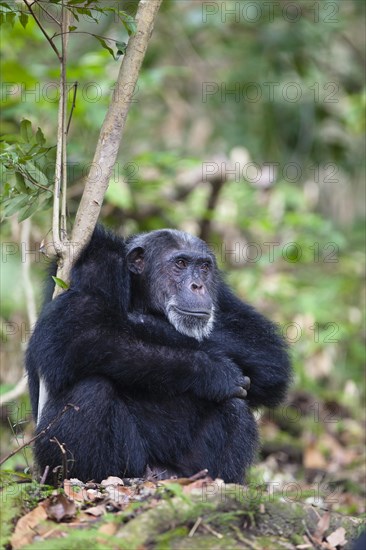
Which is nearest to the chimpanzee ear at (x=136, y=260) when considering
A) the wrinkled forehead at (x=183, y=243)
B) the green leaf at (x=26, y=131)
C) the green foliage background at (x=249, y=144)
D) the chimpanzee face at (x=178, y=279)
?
the chimpanzee face at (x=178, y=279)

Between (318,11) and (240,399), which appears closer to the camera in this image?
(240,399)

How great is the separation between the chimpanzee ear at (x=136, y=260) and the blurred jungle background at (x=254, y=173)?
1006 mm

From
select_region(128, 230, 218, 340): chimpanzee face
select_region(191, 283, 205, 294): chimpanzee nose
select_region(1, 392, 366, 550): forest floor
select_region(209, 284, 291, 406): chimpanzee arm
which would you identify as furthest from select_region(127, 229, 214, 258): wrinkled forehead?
select_region(1, 392, 366, 550): forest floor

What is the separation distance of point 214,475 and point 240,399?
63 centimetres

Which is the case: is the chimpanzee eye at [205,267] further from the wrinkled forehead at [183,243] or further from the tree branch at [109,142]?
the tree branch at [109,142]

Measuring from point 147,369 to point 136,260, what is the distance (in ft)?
4.59

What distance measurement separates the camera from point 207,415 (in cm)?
625

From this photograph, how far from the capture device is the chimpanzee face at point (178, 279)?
657cm

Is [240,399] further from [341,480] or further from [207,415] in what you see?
[341,480]

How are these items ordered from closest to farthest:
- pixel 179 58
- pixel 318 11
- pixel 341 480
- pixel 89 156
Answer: pixel 341 480, pixel 89 156, pixel 318 11, pixel 179 58

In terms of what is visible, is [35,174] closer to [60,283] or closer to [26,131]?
[26,131]

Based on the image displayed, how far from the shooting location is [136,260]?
6.90m

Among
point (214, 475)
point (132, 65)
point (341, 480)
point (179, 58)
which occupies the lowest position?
point (341, 480)

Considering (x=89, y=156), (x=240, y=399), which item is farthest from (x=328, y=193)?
(x=240, y=399)
